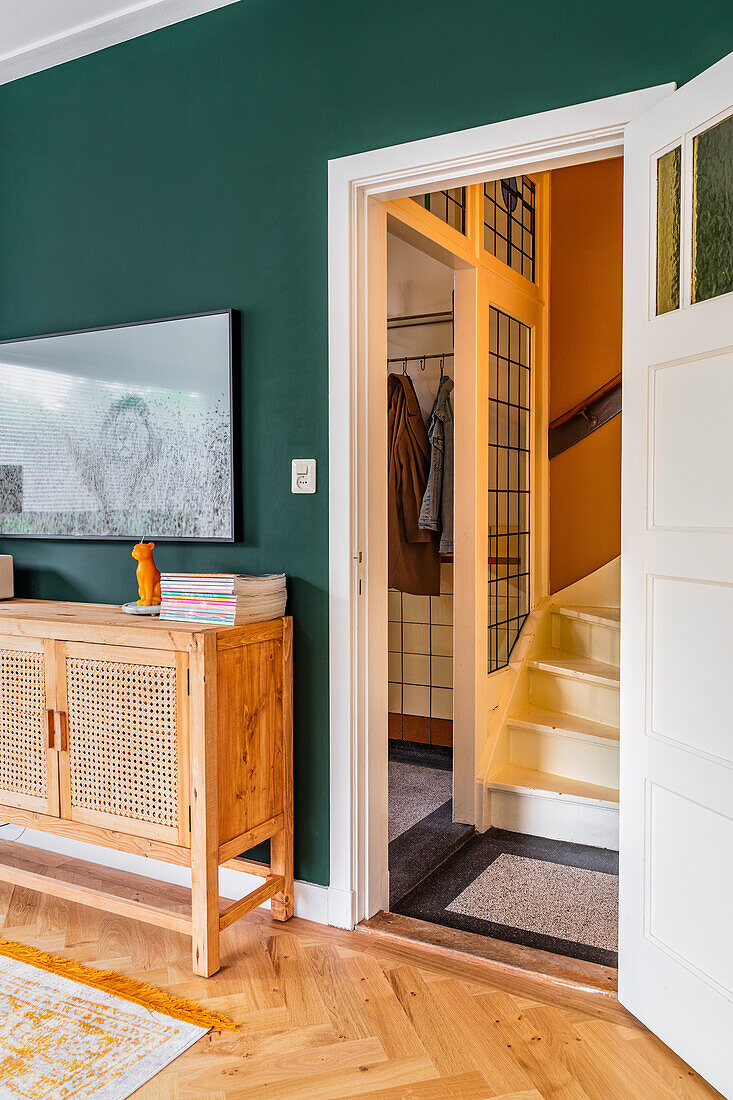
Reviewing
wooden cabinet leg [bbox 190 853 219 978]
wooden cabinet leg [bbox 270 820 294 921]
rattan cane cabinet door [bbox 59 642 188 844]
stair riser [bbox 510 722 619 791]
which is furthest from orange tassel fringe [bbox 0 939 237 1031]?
stair riser [bbox 510 722 619 791]

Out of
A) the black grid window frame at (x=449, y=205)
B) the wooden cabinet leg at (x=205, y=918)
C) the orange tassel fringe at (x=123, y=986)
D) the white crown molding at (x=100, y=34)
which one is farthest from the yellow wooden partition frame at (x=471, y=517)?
the orange tassel fringe at (x=123, y=986)

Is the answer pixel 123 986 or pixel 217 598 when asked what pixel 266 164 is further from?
pixel 123 986

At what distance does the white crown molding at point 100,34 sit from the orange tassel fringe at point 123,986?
2806mm

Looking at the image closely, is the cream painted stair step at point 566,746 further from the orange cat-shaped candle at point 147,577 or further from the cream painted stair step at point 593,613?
the orange cat-shaped candle at point 147,577

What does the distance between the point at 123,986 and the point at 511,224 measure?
318 centimetres

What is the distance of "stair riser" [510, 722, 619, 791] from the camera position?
3115 millimetres

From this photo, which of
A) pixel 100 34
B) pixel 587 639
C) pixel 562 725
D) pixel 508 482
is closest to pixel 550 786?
pixel 562 725

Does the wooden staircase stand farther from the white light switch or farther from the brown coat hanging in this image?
the white light switch

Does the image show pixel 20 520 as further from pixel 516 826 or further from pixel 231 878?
pixel 516 826

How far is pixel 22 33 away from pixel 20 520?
5.43ft

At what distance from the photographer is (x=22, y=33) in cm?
282

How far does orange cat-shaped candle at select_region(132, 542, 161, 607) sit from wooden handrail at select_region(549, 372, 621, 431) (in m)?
2.23

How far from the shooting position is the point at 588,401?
3.96 metres

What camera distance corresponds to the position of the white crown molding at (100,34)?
8.58 ft
